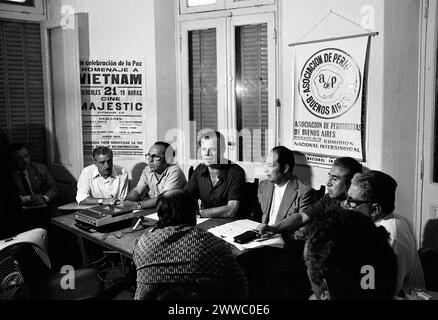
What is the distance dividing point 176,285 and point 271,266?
42.9 inches

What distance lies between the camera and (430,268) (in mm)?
2422

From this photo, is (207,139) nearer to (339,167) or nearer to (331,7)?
(339,167)

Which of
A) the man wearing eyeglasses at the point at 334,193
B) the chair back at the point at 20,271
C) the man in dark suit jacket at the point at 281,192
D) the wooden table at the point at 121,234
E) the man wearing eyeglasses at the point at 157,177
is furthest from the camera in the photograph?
the man wearing eyeglasses at the point at 157,177

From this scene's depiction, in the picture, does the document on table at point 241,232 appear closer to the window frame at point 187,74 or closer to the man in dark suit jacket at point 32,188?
the window frame at point 187,74

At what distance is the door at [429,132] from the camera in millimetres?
3273

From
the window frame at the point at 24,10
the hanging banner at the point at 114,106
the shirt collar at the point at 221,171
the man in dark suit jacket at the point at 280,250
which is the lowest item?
the man in dark suit jacket at the point at 280,250

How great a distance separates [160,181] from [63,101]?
1.79 metres

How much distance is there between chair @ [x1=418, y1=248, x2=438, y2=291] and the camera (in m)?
2.36

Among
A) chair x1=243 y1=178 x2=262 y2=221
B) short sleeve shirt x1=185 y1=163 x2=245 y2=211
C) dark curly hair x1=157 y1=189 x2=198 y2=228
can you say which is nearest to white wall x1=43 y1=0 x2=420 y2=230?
chair x1=243 y1=178 x2=262 y2=221

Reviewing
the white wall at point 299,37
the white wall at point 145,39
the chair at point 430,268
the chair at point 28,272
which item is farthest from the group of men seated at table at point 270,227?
the white wall at point 145,39

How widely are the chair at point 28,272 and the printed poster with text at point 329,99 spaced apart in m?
2.46

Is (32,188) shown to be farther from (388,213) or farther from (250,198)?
(388,213)

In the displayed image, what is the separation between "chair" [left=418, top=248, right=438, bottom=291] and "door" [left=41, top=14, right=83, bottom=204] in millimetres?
3671

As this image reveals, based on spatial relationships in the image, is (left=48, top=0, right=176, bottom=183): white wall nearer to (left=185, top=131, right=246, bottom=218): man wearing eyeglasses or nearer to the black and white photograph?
the black and white photograph
